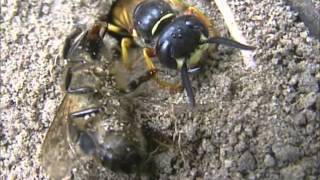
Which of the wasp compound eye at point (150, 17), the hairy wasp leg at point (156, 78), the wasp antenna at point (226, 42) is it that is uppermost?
the wasp antenna at point (226, 42)

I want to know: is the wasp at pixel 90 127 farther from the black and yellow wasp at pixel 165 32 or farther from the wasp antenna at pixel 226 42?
the wasp antenna at pixel 226 42

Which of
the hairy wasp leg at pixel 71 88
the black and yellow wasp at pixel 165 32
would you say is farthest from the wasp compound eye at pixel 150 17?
the hairy wasp leg at pixel 71 88

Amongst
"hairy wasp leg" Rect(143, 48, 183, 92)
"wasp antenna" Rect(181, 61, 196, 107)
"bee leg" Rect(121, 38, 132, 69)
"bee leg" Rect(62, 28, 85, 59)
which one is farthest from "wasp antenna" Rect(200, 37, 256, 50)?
"bee leg" Rect(62, 28, 85, 59)

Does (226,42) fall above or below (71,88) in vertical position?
above

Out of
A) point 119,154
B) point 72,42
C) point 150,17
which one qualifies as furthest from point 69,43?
point 119,154

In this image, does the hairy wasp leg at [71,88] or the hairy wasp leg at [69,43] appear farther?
the hairy wasp leg at [69,43]

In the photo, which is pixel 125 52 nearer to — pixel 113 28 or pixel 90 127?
pixel 113 28

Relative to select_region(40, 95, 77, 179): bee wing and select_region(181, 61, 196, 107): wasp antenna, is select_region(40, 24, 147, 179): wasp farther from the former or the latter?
select_region(181, 61, 196, 107): wasp antenna
